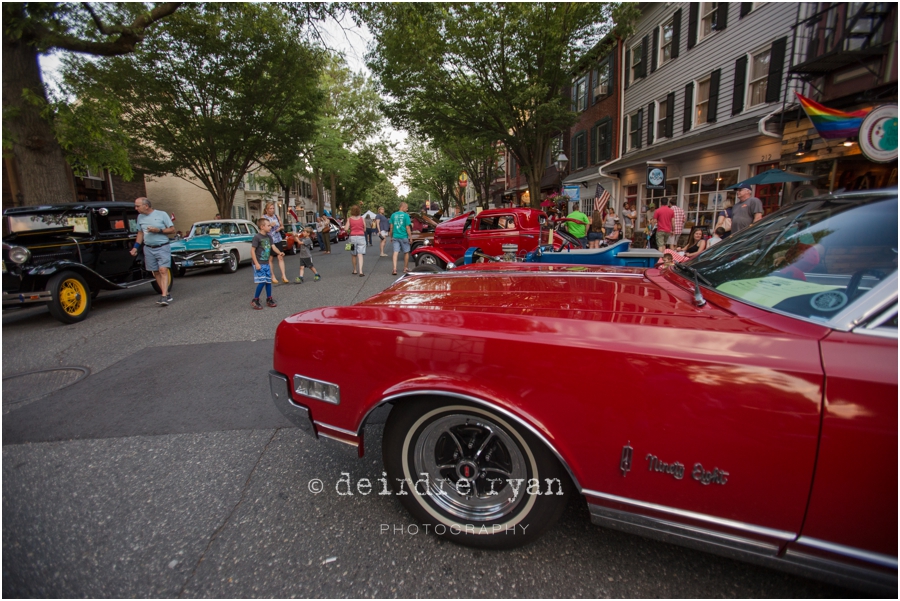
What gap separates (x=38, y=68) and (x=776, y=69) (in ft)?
55.3

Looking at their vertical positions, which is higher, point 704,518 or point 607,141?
point 607,141

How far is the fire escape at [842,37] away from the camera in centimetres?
748

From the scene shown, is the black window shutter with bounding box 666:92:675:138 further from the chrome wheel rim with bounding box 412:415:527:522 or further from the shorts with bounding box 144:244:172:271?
the chrome wheel rim with bounding box 412:415:527:522

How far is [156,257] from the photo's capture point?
747 centimetres

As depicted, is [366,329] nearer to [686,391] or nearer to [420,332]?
[420,332]

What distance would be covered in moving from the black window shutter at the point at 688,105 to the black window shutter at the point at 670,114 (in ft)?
2.23

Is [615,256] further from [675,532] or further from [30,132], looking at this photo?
[30,132]

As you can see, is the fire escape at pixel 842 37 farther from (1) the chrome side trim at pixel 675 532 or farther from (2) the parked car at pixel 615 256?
(1) the chrome side trim at pixel 675 532

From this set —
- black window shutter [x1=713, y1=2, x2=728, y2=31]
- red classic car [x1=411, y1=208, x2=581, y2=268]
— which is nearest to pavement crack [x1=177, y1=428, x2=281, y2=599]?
red classic car [x1=411, y1=208, x2=581, y2=268]

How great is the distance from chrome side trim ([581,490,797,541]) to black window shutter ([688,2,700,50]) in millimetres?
16705

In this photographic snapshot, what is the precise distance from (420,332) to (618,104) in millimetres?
20632

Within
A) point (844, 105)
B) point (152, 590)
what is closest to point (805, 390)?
point (152, 590)

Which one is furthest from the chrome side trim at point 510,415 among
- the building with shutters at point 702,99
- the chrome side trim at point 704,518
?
the building with shutters at point 702,99

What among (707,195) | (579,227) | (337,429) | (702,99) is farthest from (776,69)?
(337,429)
